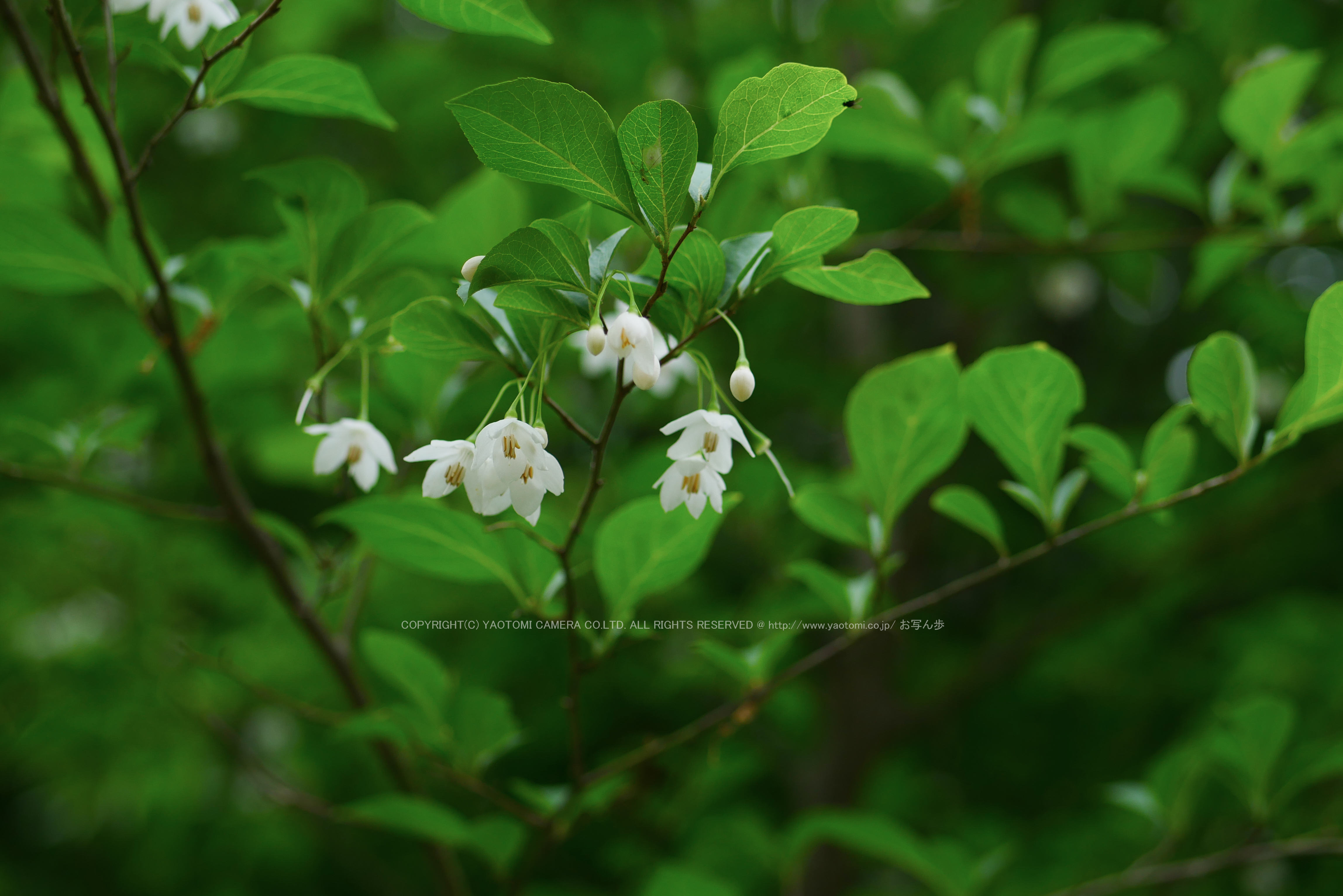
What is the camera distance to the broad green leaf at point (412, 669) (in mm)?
1196

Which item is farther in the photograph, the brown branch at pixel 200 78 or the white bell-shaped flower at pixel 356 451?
the white bell-shaped flower at pixel 356 451

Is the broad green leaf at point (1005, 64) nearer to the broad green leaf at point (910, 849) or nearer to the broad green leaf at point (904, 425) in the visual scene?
the broad green leaf at point (904, 425)

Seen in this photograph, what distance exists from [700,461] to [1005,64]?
1.20 m

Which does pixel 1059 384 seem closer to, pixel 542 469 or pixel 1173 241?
pixel 542 469

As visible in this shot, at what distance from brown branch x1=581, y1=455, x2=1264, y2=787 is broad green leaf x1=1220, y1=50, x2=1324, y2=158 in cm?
85

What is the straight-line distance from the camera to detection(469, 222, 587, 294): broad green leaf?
674 millimetres

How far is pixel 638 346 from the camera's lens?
70cm

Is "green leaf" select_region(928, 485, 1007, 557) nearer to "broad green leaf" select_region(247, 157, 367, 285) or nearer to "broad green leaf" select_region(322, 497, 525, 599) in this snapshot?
"broad green leaf" select_region(322, 497, 525, 599)

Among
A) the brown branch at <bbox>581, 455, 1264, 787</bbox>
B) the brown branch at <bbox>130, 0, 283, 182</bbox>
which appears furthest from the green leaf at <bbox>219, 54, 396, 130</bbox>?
the brown branch at <bbox>581, 455, 1264, 787</bbox>

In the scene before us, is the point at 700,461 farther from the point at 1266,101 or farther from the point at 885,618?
the point at 1266,101

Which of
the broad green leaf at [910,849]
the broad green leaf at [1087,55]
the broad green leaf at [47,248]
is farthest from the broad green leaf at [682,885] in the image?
the broad green leaf at [1087,55]

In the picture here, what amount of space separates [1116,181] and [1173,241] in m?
0.16

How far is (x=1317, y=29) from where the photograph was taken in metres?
2.21

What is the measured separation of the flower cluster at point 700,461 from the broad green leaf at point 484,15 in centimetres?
39
